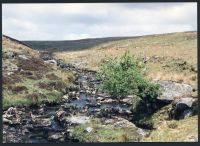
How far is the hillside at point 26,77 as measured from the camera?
33.1 metres

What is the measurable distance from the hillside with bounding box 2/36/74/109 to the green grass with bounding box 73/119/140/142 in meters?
6.22

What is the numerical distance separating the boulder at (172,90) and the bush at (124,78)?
3.54ft

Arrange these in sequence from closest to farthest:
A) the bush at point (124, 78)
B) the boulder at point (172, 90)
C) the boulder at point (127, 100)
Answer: the boulder at point (172, 90)
the bush at point (124, 78)
the boulder at point (127, 100)

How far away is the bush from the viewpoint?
3105 centimetres

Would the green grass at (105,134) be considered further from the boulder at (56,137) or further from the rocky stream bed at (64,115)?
the boulder at (56,137)

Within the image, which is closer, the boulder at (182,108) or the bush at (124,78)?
the boulder at (182,108)

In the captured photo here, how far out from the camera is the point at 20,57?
45.7m

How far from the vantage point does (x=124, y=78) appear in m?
32.2

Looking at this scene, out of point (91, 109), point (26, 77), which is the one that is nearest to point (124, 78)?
point (91, 109)

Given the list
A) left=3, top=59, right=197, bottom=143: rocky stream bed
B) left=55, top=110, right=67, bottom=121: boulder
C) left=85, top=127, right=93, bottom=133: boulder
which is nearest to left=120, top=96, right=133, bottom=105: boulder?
left=3, top=59, right=197, bottom=143: rocky stream bed

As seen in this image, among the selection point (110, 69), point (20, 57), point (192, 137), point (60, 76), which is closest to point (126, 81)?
point (110, 69)

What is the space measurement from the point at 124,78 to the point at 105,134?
720 centimetres

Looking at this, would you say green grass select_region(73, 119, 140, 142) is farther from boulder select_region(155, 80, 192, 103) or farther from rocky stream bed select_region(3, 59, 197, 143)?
boulder select_region(155, 80, 192, 103)

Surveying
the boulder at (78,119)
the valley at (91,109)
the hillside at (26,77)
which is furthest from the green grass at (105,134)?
the hillside at (26,77)
